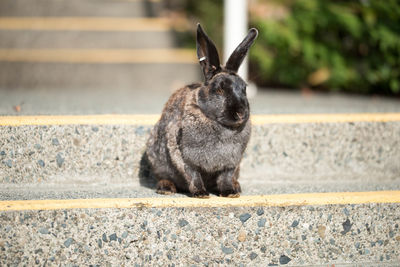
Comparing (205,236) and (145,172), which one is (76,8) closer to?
(145,172)

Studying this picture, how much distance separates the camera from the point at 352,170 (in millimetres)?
2951

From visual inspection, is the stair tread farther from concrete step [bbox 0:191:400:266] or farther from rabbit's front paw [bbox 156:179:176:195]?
concrete step [bbox 0:191:400:266]

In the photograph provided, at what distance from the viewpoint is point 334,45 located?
466 cm

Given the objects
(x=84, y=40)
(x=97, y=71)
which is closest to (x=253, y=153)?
(x=97, y=71)

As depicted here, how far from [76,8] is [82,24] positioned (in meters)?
0.42

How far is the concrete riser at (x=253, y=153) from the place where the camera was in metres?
2.63

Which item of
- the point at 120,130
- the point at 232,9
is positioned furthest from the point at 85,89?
the point at 120,130

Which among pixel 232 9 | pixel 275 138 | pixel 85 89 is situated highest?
pixel 232 9

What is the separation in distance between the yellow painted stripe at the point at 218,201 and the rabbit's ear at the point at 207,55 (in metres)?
0.59

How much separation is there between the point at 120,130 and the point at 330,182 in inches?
48.6

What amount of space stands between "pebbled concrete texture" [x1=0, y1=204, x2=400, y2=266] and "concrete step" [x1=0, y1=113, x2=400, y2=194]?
0.29 metres

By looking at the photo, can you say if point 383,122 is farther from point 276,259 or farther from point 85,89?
point 85,89

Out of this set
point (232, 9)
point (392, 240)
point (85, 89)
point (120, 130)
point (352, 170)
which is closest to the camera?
point (392, 240)

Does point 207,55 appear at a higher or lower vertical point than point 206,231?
higher
